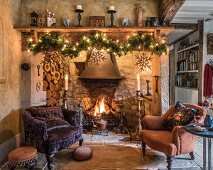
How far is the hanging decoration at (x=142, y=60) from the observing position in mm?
5278

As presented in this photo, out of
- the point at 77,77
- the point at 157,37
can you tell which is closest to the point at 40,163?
the point at 77,77

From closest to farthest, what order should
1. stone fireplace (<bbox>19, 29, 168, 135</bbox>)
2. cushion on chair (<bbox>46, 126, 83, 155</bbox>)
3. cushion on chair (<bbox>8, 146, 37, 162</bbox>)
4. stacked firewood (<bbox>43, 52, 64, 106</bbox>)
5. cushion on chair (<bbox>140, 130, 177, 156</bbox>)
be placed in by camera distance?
cushion on chair (<bbox>8, 146, 37, 162</bbox>) < cushion on chair (<bbox>140, 130, 177, 156</bbox>) < cushion on chair (<bbox>46, 126, 83, 155</bbox>) < stacked firewood (<bbox>43, 52, 64, 106</bbox>) < stone fireplace (<bbox>19, 29, 168, 135</bbox>)

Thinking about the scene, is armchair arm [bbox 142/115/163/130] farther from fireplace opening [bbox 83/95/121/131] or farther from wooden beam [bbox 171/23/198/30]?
wooden beam [bbox 171/23/198/30]

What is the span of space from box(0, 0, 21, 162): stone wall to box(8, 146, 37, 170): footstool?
78 centimetres

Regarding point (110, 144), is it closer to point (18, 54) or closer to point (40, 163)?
point (40, 163)

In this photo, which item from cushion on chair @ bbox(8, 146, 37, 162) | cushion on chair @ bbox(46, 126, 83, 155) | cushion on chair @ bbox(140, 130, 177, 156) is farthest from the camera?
cushion on chair @ bbox(46, 126, 83, 155)

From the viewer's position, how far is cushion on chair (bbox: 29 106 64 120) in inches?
151

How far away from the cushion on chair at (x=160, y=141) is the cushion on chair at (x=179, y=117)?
0.53 feet

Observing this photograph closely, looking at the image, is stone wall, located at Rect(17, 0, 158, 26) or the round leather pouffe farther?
stone wall, located at Rect(17, 0, 158, 26)

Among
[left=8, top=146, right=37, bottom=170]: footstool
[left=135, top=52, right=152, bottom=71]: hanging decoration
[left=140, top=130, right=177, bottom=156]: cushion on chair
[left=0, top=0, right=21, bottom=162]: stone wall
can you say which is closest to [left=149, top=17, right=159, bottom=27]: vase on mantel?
[left=135, top=52, right=152, bottom=71]: hanging decoration

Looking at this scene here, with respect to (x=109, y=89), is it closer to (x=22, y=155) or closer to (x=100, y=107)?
(x=100, y=107)

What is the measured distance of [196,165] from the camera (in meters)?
3.36

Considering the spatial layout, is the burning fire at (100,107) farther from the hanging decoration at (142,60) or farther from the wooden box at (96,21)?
the wooden box at (96,21)

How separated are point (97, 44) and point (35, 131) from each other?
2.05 m
